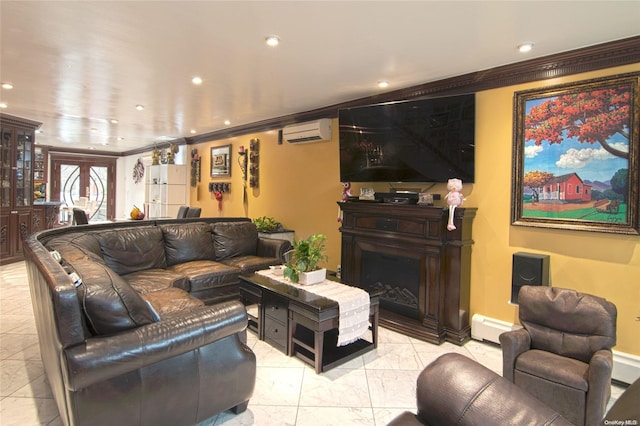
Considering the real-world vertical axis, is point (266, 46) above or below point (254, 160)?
above

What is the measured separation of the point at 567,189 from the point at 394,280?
1.75 meters

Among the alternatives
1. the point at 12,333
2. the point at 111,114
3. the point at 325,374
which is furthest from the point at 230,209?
the point at 325,374

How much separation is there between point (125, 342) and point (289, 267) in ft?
5.55

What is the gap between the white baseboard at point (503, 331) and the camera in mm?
2611

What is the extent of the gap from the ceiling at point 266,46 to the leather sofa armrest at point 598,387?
2.09m

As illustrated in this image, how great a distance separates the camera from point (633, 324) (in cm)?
266

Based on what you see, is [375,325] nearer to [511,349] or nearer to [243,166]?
[511,349]

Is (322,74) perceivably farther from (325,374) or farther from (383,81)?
(325,374)

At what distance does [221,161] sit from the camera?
22.8 feet

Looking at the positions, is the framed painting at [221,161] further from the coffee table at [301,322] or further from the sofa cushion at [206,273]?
the coffee table at [301,322]

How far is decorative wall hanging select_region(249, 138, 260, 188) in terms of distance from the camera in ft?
20.1

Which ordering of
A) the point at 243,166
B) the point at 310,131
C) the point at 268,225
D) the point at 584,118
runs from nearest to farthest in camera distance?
the point at 584,118, the point at 310,131, the point at 268,225, the point at 243,166

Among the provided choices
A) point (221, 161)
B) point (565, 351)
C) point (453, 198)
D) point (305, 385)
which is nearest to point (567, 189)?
point (453, 198)

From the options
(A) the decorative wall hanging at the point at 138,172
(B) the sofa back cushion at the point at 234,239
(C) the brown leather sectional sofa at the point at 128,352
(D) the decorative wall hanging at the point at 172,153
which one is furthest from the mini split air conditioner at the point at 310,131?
Answer: (A) the decorative wall hanging at the point at 138,172
